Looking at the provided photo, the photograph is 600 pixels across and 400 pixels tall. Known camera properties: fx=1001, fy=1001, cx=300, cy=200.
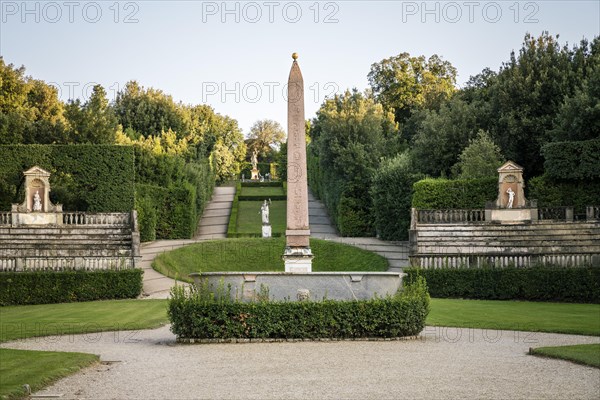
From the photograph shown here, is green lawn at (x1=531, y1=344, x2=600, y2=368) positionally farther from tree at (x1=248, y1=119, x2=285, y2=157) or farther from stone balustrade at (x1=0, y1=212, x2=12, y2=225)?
tree at (x1=248, y1=119, x2=285, y2=157)

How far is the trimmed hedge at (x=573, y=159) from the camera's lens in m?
40.0

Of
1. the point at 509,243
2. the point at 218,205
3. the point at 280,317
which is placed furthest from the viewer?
the point at 218,205

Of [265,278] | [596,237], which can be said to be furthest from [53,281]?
[596,237]

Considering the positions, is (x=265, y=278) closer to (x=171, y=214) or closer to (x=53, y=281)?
(x=53, y=281)

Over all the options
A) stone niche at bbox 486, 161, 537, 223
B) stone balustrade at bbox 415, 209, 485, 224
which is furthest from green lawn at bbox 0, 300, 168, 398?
stone niche at bbox 486, 161, 537, 223

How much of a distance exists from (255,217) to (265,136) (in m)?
62.1

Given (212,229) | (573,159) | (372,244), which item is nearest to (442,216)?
(573,159)

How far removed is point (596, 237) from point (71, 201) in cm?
2191

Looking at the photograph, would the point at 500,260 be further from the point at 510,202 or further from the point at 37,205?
the point at 37,205

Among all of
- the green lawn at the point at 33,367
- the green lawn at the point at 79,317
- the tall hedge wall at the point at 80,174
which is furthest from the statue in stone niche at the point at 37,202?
the green lawn at the point at 33,367

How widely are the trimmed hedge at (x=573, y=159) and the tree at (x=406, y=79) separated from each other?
91.7ft

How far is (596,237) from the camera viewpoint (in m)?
35.5

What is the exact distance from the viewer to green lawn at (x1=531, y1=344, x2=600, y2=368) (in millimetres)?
15062

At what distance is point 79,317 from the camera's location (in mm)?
24438
